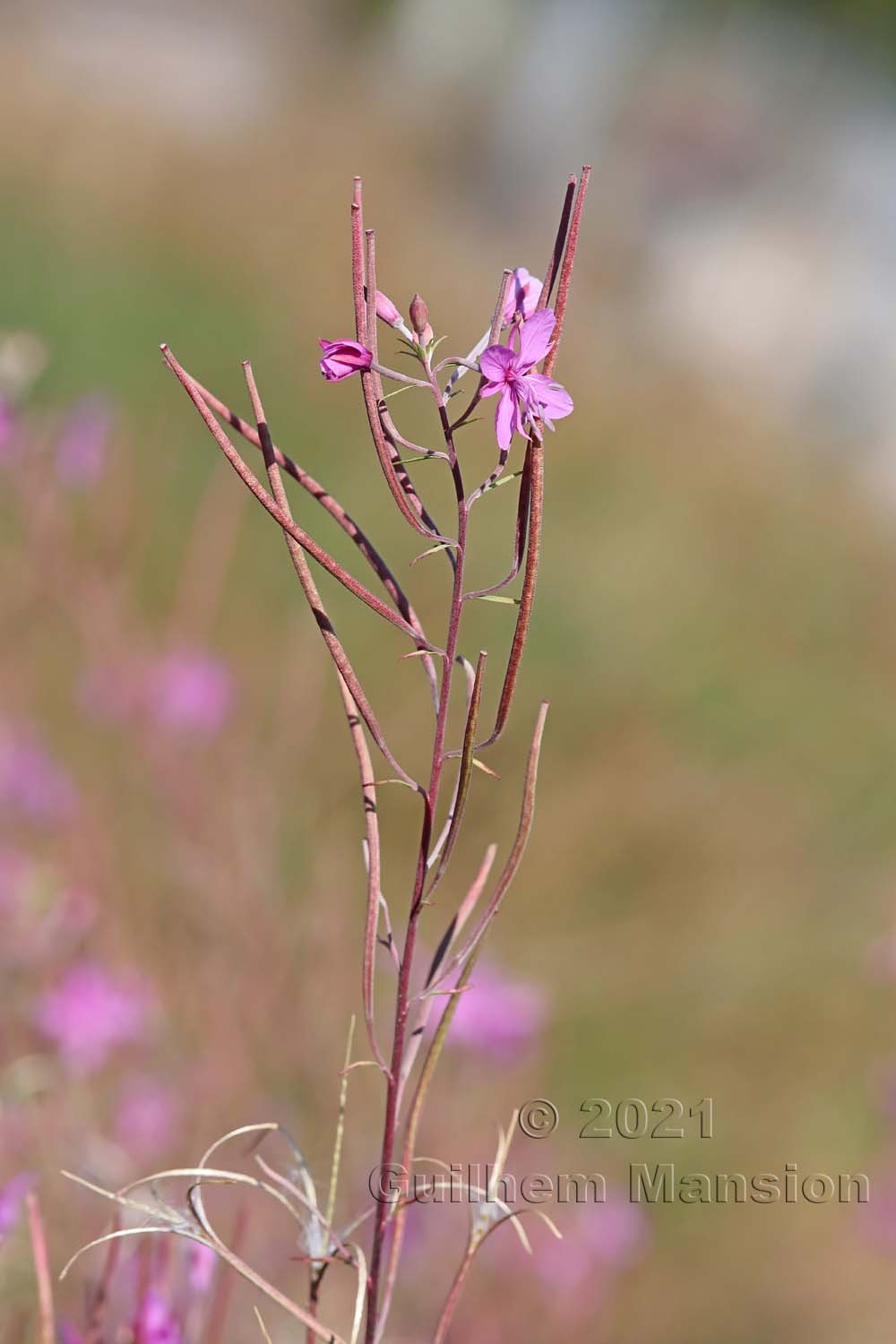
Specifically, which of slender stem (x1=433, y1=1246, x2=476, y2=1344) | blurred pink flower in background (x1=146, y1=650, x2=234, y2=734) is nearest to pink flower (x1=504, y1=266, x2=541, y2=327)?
slender stem (x1=433, y1=1246, x2=476, y2=1344)

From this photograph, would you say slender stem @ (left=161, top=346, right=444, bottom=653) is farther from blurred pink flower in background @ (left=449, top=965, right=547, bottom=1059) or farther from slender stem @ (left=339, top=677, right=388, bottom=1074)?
blurred pink flower in background @ (left=449, top=965, right=547, bottom=1059)

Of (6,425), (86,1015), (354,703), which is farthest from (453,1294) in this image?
(6,425)

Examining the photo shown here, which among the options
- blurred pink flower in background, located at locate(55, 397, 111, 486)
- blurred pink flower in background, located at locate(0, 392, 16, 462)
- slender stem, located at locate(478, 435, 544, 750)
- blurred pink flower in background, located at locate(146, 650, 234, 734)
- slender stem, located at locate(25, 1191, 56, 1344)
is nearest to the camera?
slender stem, located at locate(478, 435, 544, 750)

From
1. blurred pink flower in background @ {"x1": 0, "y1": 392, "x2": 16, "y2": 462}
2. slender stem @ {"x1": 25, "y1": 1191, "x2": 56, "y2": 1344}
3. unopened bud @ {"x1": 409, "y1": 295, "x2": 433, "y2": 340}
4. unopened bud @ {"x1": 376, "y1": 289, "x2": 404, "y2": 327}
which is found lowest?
slender stem @ {"x1": 25, "y1": 1191, "x2": 56, "y2": 1344}

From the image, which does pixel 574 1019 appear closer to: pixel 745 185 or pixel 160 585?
pixel 160 585

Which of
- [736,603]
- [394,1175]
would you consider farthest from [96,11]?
[394,1175]

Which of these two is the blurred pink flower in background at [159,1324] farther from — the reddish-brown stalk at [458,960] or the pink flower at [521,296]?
the pink flower at [521,296]
